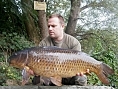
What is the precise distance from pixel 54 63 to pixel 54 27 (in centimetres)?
60

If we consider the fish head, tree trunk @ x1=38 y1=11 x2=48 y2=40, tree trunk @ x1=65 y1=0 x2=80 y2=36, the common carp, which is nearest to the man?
the common carp

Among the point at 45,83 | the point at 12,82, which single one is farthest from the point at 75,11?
the point at 45,83

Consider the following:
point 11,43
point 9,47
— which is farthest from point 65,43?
point 11,43

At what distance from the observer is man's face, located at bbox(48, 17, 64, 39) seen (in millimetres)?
3309

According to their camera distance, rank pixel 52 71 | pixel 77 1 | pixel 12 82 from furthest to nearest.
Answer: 1. pixel 77 1
2. pixel 12 82
3. pixel 52 71

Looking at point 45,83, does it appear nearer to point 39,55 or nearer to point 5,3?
point 39,55

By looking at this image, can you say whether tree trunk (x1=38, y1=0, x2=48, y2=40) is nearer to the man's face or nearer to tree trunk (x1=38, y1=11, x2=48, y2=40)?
tree trunk (x1=38, y1=11, x2=48, y2=40)

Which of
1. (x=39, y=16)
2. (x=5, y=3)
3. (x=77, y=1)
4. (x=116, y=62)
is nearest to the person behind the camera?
(x=116, y=62)

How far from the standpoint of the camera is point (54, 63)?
9.34 ft

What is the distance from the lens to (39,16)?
819cm

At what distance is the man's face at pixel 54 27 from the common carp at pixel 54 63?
0.42 metres

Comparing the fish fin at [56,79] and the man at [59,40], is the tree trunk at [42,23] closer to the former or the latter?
the man at [59,40]

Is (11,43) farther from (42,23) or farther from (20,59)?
(20,59)

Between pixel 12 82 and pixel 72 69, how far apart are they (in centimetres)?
290
